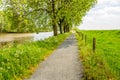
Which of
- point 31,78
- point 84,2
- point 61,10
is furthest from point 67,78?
point 84,2

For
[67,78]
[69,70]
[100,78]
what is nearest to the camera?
[100,78]

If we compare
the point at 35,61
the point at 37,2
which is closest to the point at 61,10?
the point at 37,2

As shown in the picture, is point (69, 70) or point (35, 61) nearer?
point (69, 70)

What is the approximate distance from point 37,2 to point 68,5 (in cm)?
439

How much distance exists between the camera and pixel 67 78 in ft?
39.0

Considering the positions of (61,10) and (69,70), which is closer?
(69,70)

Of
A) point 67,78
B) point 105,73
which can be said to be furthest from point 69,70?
point 105,73

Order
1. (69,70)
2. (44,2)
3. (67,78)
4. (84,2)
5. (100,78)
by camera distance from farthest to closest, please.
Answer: (84,2) < (44,2) < (69,70) < (67,78) < (100,78)

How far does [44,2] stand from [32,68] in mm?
24746

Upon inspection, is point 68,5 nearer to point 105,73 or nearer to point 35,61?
point 35,61

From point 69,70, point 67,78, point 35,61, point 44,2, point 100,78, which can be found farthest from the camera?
point 44,2

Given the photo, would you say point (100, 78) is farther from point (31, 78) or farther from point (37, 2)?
point (37, 2)

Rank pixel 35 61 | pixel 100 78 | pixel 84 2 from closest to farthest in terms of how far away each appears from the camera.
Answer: pixel 100 78
pixel 35 61
pixel 84 2

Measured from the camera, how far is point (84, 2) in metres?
41.6
